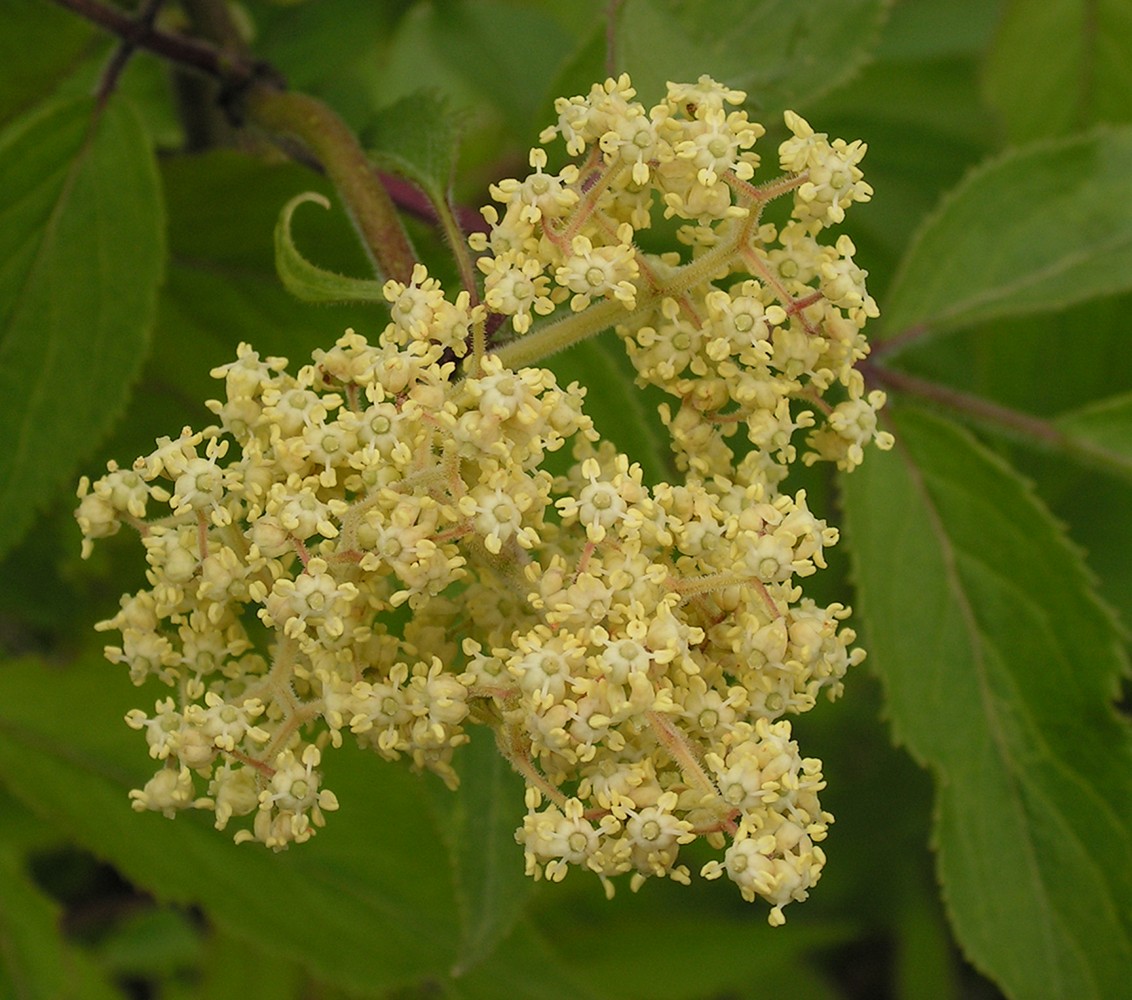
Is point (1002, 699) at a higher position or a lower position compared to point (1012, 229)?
→ lower

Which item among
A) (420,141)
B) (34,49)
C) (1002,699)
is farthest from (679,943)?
(34,49)

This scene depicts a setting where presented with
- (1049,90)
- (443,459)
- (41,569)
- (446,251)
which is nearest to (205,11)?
(446,251)

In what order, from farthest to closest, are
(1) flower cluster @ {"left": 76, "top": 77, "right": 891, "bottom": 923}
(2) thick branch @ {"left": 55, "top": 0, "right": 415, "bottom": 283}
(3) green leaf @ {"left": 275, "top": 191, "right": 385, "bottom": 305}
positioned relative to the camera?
1. (2) thick branch @ {"left": 55, "top": 0, "right": 415, "bottom": 283}
2. (3) green leaf @ {"left": 275, "top": 191, "right": 385, "bottom": 305}
3. (1) flower cluster @ {"left": 76, "top": 77, "right": 891, "bottom": 923}

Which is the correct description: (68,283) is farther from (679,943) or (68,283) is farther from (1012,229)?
(679,943)

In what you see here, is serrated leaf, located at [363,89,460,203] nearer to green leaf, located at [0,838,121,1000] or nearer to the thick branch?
the thick branch

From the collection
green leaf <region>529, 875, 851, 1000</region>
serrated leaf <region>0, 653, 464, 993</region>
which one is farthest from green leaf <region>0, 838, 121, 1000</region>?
green leaf <region>529, 875, 851, 1000</region>

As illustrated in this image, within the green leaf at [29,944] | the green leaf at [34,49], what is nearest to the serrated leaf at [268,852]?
the green leaf at [29,944]
